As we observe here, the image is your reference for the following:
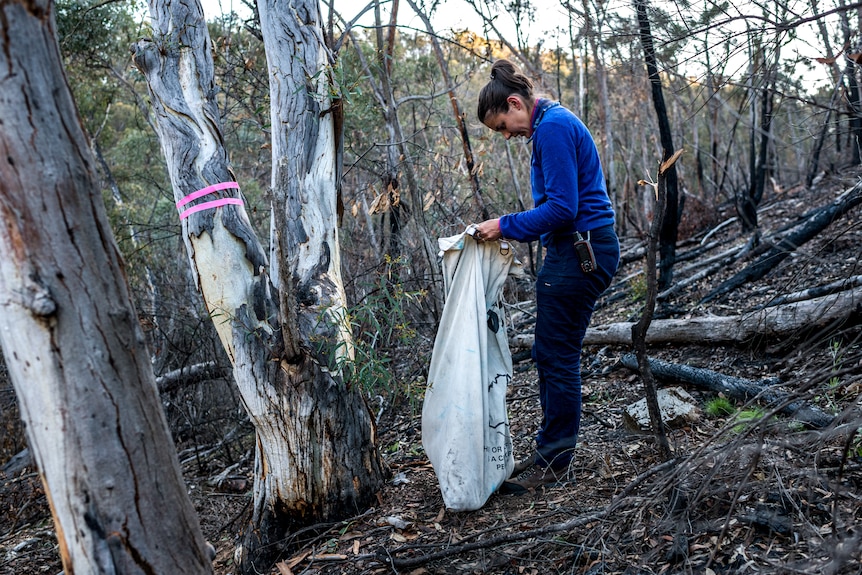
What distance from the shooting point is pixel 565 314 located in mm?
3240

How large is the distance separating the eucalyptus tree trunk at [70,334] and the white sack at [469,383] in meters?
1.60

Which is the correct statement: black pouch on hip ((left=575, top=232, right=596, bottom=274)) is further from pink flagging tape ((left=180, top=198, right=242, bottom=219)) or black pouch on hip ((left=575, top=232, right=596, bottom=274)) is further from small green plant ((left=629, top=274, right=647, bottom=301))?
small green plant ((left=629, top=274, right=647, bottom=301))

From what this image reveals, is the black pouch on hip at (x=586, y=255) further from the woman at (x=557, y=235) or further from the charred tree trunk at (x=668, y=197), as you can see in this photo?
the charred tree trunk at (x=668, y=197)

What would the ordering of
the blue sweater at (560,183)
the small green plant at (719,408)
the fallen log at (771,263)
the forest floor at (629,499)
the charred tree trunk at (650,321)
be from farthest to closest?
the fallen log at (771,263), the small green plant at (719,408), the blue sweater at (560,183), the charred tree trunk at (650,321), the forest floor at (629,499)

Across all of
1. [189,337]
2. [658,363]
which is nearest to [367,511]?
[658,363]

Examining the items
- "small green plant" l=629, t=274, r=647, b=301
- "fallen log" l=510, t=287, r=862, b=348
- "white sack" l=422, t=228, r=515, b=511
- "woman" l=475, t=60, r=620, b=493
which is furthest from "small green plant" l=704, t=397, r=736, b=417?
"small green plant" l=629, t=274, r=647, b=301

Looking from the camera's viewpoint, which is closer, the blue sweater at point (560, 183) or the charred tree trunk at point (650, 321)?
the charred tree trunk at point (650, 321)

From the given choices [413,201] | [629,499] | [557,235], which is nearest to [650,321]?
[557,235]

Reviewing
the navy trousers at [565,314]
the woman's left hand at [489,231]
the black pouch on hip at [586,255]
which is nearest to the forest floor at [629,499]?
the navy trousers at [565,314]

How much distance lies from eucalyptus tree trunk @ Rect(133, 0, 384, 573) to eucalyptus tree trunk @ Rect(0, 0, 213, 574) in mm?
1379

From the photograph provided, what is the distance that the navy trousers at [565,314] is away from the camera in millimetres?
3217

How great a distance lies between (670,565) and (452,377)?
3.99ft

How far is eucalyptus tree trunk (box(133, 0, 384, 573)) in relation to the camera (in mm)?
3293

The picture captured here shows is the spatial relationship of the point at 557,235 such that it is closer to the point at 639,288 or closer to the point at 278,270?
the point at 278,270
